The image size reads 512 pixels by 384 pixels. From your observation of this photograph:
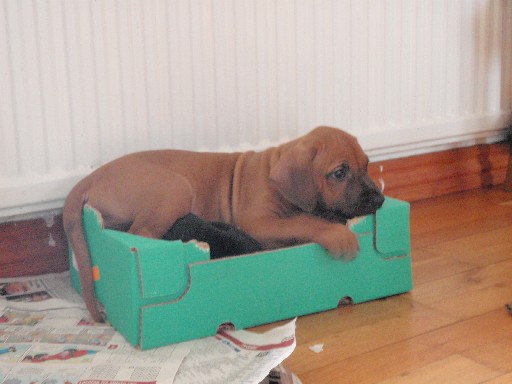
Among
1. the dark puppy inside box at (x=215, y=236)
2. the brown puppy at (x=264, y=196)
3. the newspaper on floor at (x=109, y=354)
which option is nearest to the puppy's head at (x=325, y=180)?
the brown puppy at (x=264, y=196)

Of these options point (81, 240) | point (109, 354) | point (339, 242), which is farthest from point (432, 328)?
point (81, 240)

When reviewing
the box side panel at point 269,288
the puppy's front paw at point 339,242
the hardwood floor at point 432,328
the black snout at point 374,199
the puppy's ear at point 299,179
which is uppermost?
the puppy's ear at point 299,179

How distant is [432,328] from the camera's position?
157 cm

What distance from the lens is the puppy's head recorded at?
1.68 metres

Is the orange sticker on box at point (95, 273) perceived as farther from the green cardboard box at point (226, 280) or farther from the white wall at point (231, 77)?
the white wall at point (231, 77)

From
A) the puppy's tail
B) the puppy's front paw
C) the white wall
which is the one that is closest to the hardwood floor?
the puppy's front paw

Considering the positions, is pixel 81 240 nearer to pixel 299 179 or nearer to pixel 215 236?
pixel 215 236

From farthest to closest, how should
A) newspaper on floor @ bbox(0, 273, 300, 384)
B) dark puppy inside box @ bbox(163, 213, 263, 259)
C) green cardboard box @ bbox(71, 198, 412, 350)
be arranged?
dark puppy inside box @ bbox(163, 213, 263, 259) < green cardboard box @ bbox(71, 198, 412, 350) < newspaper on floor @ bbox(0, 273, 300, 384)

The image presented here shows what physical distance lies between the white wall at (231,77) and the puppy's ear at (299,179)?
1.31 feet

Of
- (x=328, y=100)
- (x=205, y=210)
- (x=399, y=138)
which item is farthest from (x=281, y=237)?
(x=399, y=138)

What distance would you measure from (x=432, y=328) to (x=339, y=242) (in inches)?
10.2

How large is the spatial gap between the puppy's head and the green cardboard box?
46 mm

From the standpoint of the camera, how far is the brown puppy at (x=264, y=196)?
1.67 metres

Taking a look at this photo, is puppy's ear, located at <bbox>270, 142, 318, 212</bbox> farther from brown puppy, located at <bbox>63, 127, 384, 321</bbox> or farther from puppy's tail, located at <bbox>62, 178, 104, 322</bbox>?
puppy's tail, located at <bbox>62, 178, 104, 322</bbox>
